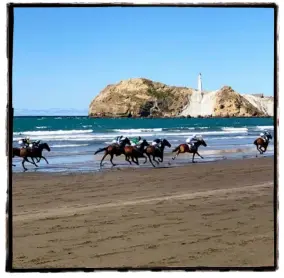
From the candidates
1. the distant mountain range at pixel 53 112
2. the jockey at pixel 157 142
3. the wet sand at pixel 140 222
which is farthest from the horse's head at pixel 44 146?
the jockey at pixel 157 142

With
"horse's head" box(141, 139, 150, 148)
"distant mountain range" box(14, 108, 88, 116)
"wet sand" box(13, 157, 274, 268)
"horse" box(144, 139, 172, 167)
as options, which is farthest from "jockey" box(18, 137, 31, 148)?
"horse" box(144, 139, 172, 167)

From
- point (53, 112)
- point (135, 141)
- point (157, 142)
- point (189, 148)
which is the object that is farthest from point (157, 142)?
point (53, 112)

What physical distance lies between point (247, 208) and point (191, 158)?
2.02 meters

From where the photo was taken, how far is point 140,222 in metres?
2.63

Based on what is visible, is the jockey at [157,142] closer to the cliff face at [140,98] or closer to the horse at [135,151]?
the horse at [135,151]

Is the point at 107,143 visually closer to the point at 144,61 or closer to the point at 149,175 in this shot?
the point at 149,175

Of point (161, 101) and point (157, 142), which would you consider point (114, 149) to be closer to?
point (157, 142)

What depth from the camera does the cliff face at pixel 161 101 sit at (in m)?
2.58

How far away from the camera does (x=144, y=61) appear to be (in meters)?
2.57

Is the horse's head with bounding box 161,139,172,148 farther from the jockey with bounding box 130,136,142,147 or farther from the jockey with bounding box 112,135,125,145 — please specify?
the jockey with bounding box 112,135,125,145

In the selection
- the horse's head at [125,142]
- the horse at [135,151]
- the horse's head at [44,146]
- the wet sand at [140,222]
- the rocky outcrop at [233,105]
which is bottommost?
the wet sand at [140,222]

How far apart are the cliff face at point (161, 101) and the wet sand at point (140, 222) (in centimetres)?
43

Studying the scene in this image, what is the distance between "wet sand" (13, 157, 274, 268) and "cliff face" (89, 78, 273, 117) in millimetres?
427
